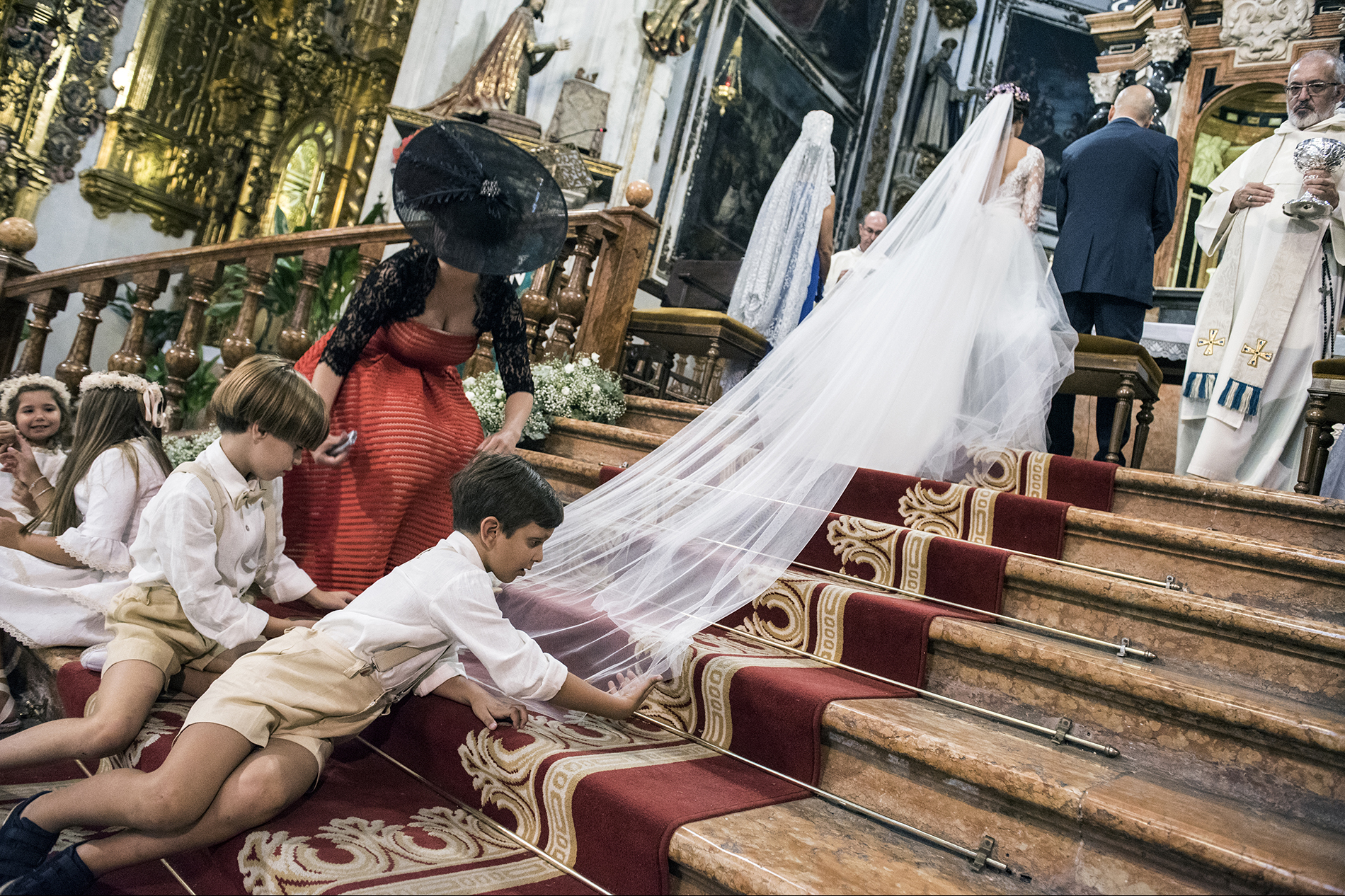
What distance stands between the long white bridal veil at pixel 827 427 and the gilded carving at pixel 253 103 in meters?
7.13

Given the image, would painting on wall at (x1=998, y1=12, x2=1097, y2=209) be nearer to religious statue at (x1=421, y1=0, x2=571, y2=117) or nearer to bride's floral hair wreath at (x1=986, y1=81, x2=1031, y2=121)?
religious statue at (x1=421, y1=0, x2=571, y2=117)

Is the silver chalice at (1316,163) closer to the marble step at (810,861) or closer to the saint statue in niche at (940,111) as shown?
the marble step at (810,861)

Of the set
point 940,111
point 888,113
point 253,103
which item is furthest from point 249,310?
point 940,111

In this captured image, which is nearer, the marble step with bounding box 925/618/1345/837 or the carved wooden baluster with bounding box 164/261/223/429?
the marble step with bounding box 925/618/1345/837

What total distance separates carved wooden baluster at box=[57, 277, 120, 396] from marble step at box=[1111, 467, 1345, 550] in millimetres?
4820

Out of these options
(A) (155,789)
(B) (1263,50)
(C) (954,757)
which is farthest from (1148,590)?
(B) (1263,50)

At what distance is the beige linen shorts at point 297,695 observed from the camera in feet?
5.82

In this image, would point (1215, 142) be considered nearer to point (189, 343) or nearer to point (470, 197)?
point (470, 197)

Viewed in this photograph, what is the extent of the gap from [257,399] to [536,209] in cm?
110

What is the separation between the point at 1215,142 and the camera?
895cm

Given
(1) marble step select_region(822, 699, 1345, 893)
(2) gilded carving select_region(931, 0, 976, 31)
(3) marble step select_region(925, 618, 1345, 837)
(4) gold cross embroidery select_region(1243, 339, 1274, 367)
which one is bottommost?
(1) marble step select_region(822, 699, 1345, 893)

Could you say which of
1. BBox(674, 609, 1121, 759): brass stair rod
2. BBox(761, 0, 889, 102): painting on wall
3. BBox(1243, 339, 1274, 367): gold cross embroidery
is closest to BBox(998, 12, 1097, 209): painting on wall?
BBox(761, 0, 889, 102): painting on wall

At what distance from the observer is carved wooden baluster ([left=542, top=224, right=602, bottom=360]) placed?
4727mm

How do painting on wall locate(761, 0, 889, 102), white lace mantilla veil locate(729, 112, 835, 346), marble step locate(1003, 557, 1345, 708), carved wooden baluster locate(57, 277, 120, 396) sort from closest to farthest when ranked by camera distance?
marble step locate(1003, 557, 1345, 708) < carved wooden baluster locate(57, 277, 120, 396) < white lace mantilla veil locate(729, 112, 835, 346) < painting on wall locate(761, 0, 889, 102)
